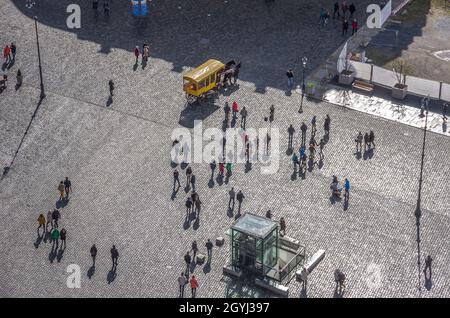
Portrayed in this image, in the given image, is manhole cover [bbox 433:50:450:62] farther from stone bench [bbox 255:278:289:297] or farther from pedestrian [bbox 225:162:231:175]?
stone bench [bbox 255:278:289:297]

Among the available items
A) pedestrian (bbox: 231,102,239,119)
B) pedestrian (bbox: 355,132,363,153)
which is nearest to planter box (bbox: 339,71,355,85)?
pedestrian (bbox: 355,132,363,153)

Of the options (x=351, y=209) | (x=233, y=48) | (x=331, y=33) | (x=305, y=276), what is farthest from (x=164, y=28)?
(x=305, y=276)

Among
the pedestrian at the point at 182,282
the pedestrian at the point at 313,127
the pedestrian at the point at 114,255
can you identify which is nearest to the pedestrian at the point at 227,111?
the pedestrian at the point at 313,127

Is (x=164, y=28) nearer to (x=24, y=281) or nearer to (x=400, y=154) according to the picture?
(x=400, y=154)

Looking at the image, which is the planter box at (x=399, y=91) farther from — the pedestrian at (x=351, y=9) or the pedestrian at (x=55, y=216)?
the pedestrian at (x=55, y=216)

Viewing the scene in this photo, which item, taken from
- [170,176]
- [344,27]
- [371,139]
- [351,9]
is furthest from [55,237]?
[351,9]
